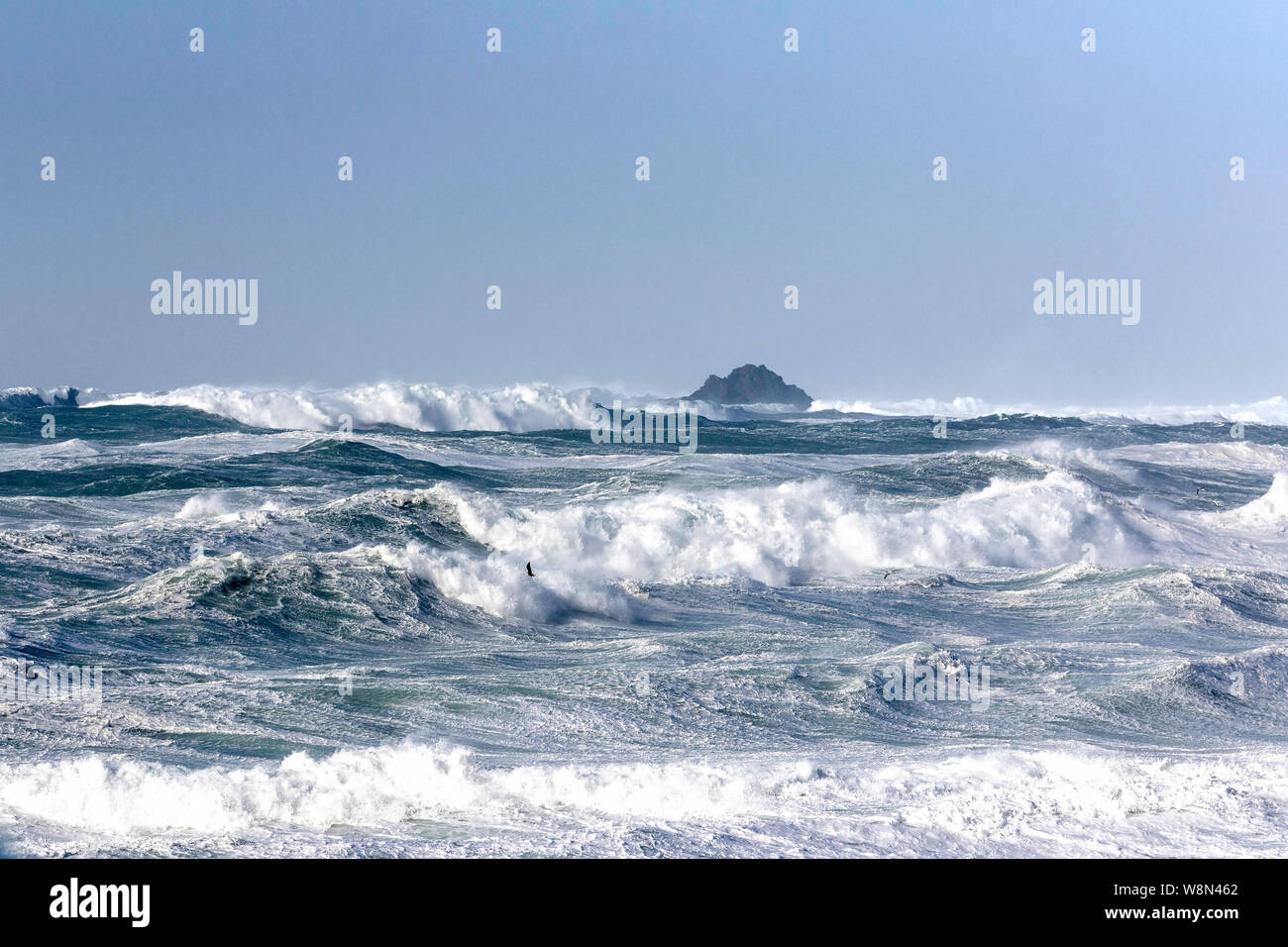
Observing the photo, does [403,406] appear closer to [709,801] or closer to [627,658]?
[627,658]

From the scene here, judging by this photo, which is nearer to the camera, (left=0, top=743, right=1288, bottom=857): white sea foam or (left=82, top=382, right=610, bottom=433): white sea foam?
(left=0, top=743, right=1288, bottom=857): white sea foam

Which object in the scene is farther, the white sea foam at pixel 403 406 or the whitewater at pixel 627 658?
the white sea foam at pixel 403 406

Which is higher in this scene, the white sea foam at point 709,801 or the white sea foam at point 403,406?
the white sea foam at point 403,406

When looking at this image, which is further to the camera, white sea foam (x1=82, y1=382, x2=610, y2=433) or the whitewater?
white sea foam (x1=82, y1=382, x2=610, y2=433)

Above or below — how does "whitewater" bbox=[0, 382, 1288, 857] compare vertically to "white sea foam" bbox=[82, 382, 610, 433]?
below

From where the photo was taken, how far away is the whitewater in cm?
784

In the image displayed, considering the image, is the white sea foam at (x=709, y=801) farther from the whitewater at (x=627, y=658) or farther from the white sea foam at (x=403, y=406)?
the white sea foam at (x=403, y=406)

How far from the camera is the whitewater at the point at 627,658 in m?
7.84

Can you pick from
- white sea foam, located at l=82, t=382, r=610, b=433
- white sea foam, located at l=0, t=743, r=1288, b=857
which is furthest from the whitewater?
white sea foam, located at l=82, t=382, r=610, b=433

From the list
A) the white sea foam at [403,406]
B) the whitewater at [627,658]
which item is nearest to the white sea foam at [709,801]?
the whitewater at [627,658]

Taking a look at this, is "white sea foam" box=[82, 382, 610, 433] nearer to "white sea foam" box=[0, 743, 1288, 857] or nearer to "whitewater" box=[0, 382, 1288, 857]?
"whitewater" box=[0, 382, 1288, 857]

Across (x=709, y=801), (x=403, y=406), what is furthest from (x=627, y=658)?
(x=403, y=406)
